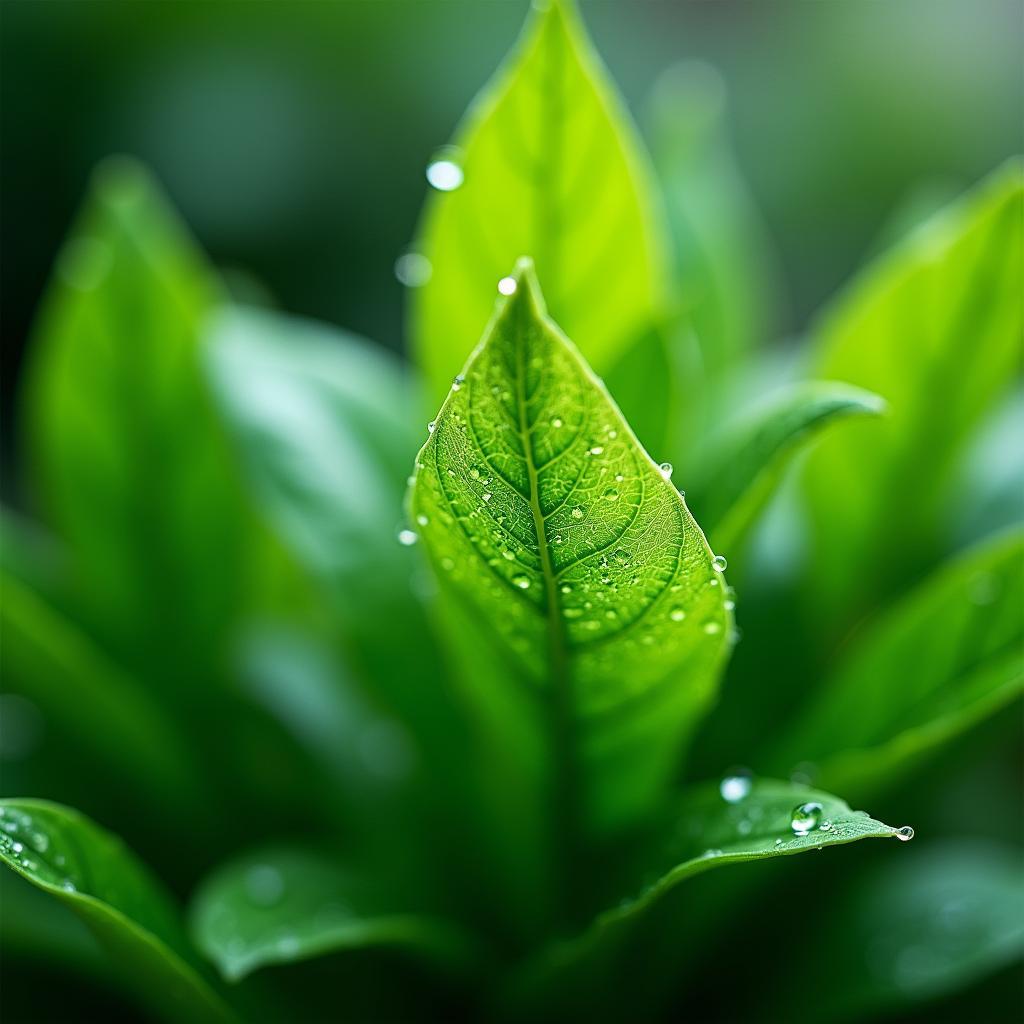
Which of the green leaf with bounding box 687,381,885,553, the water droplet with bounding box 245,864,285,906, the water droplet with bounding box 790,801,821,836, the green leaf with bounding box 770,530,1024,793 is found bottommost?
the water droplet with bounding box 790,801,821,836

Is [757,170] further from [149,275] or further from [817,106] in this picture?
[149,275]

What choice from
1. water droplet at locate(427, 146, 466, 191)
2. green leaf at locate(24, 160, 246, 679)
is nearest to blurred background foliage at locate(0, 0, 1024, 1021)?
green leaf at locate(24, 160, 246, 679)

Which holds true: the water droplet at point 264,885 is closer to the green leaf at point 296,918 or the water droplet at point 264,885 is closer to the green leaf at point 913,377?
the green leaf at point 296,918

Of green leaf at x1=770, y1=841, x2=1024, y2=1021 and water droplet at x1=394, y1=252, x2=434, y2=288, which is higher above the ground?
water droplet at x1=394, y1=252, x2=434, y2=288

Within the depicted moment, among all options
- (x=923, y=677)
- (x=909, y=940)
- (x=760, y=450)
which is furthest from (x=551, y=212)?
(x=909, y=940)

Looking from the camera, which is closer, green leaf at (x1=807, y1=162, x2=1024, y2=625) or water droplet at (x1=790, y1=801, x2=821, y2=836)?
water droplet at (x1=790, y1=801, x2=821, y2=836)

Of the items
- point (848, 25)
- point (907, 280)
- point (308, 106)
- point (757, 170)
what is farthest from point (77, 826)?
point (848, 25)

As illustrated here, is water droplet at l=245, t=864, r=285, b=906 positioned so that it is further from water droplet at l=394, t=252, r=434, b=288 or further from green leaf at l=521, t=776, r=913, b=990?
water droplet at l=394, t=252, r=434, b=288
